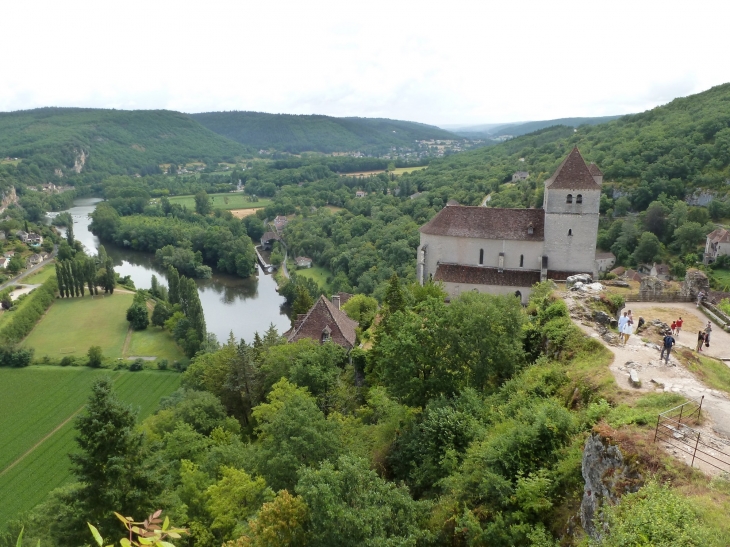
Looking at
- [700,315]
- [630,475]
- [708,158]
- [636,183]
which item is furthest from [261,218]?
[630,475]

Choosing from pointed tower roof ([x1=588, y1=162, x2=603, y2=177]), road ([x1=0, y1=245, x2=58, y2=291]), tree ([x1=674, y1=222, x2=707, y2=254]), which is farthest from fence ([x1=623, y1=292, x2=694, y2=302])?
road ([x1=0, y1=245, x2=58, y2=291])

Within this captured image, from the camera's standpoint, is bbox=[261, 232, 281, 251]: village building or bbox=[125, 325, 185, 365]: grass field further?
bbox=[261, 232, 281, 251]: village building

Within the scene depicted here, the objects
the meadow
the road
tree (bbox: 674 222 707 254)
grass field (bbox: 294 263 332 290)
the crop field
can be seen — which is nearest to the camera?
the crop field

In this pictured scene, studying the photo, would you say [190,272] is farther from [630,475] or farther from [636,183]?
[630,475]

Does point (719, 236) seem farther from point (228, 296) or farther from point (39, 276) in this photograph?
point (39, 276)

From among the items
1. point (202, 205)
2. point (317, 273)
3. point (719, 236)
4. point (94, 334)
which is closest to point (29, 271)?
point (94, 334)

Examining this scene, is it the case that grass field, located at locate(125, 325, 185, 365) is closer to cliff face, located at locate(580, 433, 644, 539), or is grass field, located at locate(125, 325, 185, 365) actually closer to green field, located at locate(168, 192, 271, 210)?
cliff face, located at locate(580, 433, 644, 539)

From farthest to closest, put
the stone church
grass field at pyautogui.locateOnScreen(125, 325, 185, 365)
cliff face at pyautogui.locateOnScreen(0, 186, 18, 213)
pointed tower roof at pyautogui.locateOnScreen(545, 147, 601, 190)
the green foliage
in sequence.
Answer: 1. cliff face at pyautogui.locateOnScreen(0, 186, 18, 213)
2. grass field at pyautogui.locateOnScreen(125, 325, 185, 365)
3. the stone church
4. pointed tower roof at pyautogui.locateOnScreen(545, 147, 601, 190)
5. the green foliage
